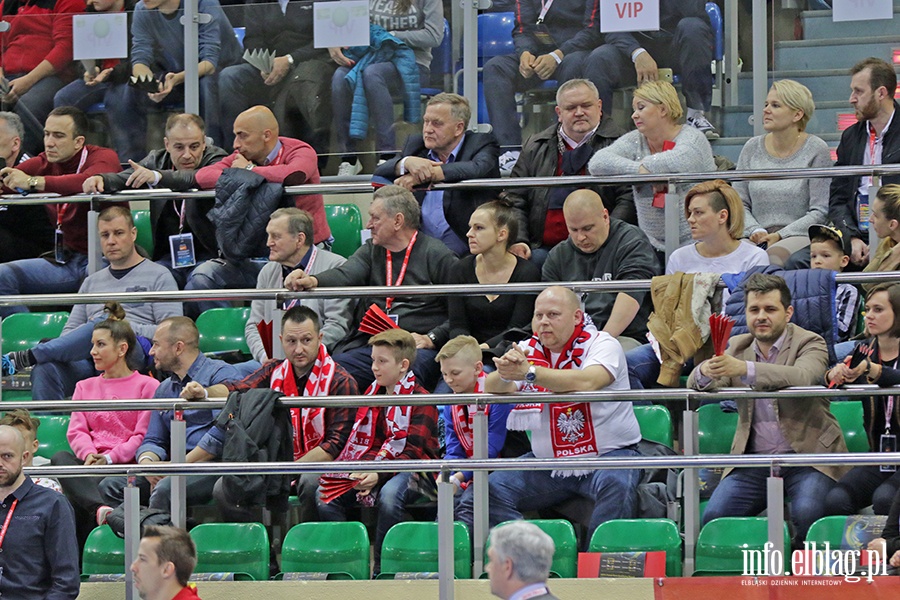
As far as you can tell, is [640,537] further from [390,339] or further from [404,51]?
[404,51]

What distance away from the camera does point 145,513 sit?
564 centimetres

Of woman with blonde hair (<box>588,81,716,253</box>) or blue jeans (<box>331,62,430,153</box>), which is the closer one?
woman with blonde hair (<box>588,81,716,253</box>)

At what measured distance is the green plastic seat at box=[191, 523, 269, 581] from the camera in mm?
5742

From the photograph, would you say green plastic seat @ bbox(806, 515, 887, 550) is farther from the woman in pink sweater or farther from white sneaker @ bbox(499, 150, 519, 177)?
white sneaker @ bbox(499, 150, 519, 177)

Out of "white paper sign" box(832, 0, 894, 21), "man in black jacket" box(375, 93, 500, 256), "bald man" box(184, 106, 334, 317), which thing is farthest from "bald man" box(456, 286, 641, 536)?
"white paper sign" box(832, 0, 894, 21)

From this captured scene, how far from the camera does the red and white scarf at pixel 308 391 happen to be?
6.07m

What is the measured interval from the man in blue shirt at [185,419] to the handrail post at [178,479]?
0.10 metres

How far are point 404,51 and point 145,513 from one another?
3362mm

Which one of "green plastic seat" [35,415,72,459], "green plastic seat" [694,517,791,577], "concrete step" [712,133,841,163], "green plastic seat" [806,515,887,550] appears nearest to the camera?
"green plastic seat" [806,515,887,550]

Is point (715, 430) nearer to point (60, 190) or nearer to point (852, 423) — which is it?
point (852, 423)

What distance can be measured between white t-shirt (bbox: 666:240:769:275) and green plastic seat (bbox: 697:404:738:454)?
610 mm

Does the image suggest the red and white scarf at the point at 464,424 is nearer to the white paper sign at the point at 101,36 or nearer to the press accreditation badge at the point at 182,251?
the press accreditation badge at the point at 182,251

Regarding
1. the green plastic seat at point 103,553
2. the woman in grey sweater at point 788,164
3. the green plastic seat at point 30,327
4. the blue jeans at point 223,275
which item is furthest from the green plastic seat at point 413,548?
the green plastic seat at point 30,327

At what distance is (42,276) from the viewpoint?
7746mm
